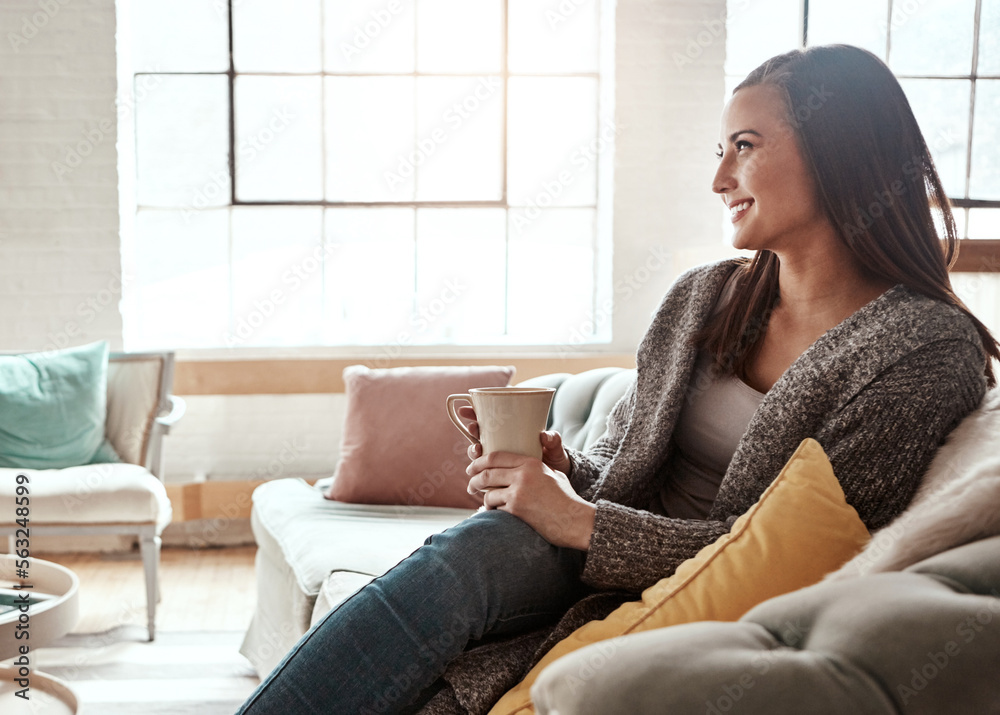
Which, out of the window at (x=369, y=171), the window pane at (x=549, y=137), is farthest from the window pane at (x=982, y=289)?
the window pane at (x=549, y=137)

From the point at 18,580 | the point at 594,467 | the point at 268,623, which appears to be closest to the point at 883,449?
the point at 594,467

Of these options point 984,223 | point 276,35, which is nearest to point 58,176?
point 276,35

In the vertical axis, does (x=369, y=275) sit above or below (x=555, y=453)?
above

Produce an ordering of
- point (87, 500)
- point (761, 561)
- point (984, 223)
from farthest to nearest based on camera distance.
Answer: point (984, 223) < point (87, 500) < point (761, 561)

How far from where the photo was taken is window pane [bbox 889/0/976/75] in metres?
3.98

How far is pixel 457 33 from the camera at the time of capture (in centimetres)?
395

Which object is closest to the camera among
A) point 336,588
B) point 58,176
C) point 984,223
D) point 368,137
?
point 336,588

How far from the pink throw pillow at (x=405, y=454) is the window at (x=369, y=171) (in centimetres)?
131

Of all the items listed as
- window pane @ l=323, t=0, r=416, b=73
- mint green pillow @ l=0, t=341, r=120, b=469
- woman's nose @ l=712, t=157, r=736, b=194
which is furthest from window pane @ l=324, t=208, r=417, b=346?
woman's nose @ l=712, t=157, r=736, b=194

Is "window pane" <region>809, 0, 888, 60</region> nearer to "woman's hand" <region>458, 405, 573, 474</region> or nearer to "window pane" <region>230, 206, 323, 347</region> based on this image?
"window pane" <region>230, 206, 323, 347</region>

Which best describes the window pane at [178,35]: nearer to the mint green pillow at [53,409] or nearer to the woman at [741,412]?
the mint green pillow at [53,409]

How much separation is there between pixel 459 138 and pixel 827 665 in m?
3.61

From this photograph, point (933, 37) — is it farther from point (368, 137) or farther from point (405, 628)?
point (405, 628)

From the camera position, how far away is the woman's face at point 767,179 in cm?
134
